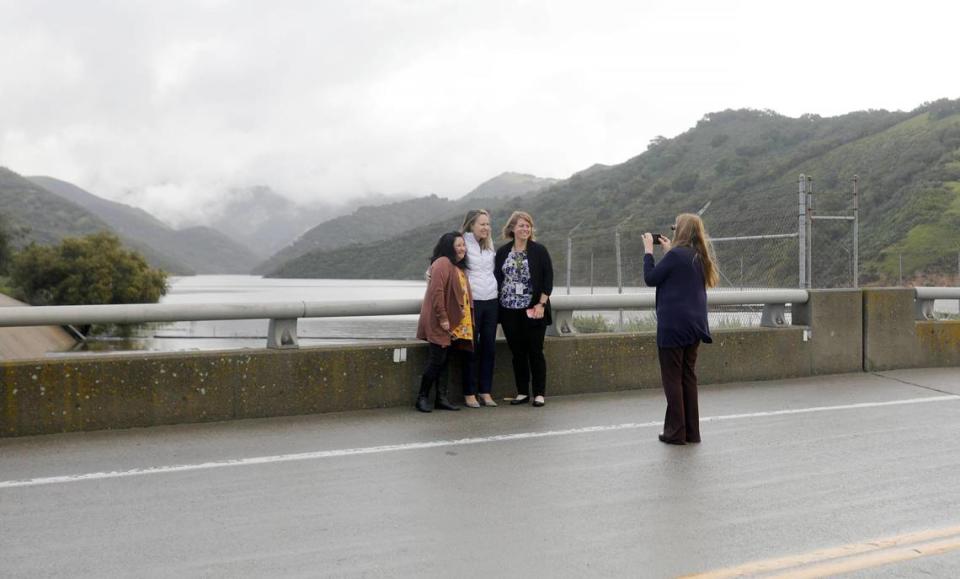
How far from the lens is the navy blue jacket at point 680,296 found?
7.23m

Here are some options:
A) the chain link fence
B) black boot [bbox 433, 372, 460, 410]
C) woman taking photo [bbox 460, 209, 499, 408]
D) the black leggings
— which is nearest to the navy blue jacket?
the black leggings

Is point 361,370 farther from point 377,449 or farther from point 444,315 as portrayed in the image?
point 377,449

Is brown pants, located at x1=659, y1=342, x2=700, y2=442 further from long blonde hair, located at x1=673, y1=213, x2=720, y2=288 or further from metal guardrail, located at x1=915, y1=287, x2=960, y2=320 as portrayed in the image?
metal guardrail, located at x1=915, y1=287, x2=960, y2=320

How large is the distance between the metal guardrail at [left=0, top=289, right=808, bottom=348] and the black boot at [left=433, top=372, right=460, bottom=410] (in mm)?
717

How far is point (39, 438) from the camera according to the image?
7016 millimetres

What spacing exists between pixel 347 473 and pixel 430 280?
283cm

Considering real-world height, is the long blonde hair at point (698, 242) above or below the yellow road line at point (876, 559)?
above

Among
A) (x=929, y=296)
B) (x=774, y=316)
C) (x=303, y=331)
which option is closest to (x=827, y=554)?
(x=774, y=316)

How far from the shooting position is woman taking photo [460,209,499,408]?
8.64 meters

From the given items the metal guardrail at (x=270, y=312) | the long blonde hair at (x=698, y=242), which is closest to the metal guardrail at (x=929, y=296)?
the metal guardrail at (x=270, y=312)

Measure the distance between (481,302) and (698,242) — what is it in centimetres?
222

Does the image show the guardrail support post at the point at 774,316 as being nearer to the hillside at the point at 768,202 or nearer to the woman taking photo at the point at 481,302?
the woman taking photo at the point at 481,302

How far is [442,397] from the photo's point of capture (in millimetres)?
8508

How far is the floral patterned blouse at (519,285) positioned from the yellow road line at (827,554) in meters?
4.70
